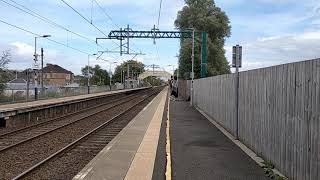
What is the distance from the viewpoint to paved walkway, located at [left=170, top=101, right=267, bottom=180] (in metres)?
10.4

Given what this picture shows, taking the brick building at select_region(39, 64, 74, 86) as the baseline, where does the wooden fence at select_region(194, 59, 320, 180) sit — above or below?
below

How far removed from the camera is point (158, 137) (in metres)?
18.3

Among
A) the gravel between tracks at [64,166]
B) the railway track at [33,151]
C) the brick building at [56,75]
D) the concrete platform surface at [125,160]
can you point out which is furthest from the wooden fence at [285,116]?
the brick building at [56,75]

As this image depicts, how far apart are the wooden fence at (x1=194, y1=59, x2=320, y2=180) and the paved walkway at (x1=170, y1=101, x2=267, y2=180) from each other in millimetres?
519

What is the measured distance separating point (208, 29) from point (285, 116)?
207 ft

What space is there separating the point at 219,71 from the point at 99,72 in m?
98.0

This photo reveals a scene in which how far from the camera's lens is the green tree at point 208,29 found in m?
71.6

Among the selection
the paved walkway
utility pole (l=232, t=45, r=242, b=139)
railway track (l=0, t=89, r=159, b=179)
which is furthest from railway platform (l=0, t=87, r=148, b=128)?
utility pole (l=232, t=45, r=242, b=139)

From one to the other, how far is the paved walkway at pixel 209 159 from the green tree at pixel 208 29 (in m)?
53.3

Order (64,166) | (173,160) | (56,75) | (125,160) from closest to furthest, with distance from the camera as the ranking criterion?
(173,160) < (125,160) < (64,166) < (56,75)

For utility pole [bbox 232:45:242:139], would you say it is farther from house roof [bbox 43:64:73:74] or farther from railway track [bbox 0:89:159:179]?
house roof [bbox 43:64:73:74]

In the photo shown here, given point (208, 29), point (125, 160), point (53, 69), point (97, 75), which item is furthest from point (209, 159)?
point (53, 69)

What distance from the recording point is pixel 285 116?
1028cm

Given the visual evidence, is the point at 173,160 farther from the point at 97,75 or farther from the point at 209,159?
the point at 97,75
